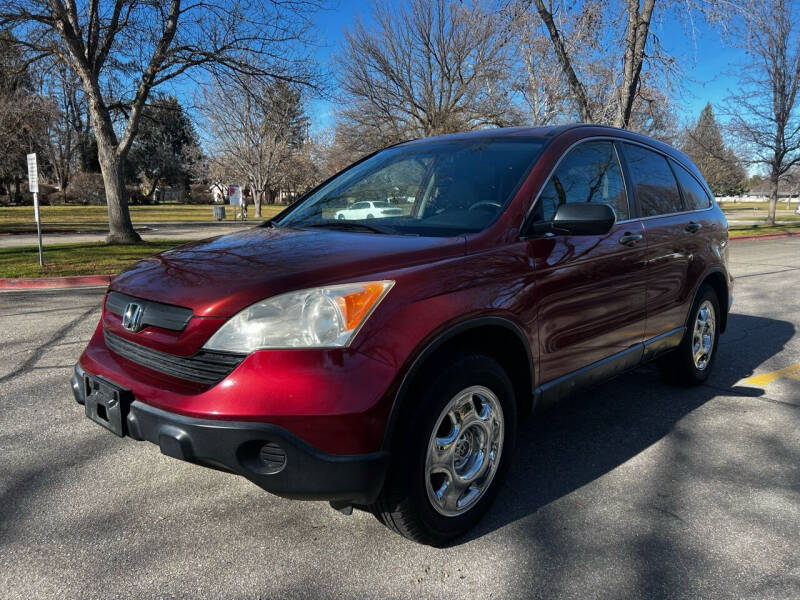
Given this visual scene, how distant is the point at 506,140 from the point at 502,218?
2.70 ft

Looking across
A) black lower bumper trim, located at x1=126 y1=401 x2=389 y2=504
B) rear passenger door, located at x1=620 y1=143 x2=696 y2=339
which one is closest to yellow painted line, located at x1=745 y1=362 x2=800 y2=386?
rear passenger door, located at x1=620 y1=143 x2=696 y2=339

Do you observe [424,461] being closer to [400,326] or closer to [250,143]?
[400,326]

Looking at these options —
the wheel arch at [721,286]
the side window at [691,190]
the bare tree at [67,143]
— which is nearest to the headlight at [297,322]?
the side window at [691,190]

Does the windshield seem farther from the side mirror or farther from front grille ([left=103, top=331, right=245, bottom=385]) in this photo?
front grille ([left=103, top=331, right=245, bottom=385])

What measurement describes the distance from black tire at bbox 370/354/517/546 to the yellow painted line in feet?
10.9

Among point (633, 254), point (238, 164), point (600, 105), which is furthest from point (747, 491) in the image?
point (238, 164)

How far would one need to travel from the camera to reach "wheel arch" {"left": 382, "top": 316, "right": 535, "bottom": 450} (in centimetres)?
225

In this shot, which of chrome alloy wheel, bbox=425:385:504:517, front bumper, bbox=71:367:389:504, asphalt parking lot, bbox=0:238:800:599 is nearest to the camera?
front bumper, bbox=71:367:389:504

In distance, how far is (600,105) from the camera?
1744cm

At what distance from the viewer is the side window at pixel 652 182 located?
387 centimetres

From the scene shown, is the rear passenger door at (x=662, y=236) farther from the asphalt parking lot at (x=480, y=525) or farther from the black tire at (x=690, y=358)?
the asphalt parking lot at (x=480, y=525)

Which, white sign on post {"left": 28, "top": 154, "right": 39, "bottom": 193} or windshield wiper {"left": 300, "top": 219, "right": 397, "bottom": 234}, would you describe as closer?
windshield wiper {"left": 300, "top": 219, "right": 397, "bottom": 234}

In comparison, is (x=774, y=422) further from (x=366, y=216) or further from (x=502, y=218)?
(x=366, y=216)

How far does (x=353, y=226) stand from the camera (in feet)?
9.92
